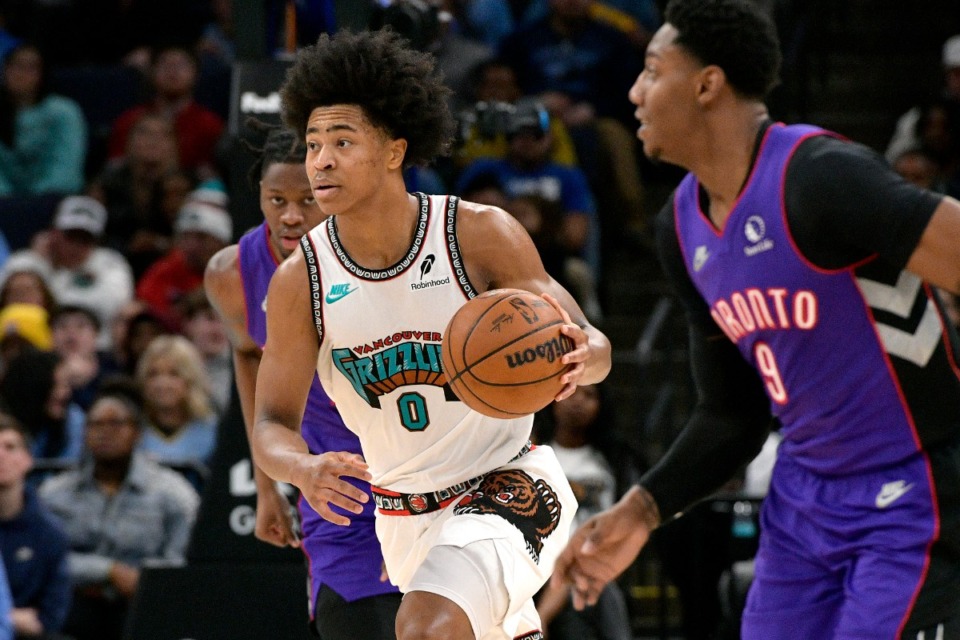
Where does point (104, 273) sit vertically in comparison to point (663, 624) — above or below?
above

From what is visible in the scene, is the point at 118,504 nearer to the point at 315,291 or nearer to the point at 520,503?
the point at 315,291

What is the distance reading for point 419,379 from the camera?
13.0 ft

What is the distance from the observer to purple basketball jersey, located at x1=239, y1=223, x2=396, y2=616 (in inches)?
174

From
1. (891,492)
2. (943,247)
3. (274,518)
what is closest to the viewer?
(943,247)

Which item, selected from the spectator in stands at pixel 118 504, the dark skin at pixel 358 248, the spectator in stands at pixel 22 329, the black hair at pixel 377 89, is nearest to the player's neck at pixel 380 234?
the dark skin at pixel 358 248

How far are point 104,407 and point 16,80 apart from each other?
4.32 meters

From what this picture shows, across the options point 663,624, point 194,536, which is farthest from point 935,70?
point 194,536

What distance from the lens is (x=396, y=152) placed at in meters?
4.05

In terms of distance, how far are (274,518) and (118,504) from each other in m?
2.70

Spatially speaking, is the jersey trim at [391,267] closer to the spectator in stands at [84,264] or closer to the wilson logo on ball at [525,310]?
the wilson logo on ball at [525,310]

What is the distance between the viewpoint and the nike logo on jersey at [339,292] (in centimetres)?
396

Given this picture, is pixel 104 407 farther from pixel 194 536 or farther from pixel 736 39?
pixel 736 39

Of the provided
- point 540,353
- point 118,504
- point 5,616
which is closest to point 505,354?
point 540,353

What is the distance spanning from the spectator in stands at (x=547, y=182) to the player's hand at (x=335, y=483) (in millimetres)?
6075
